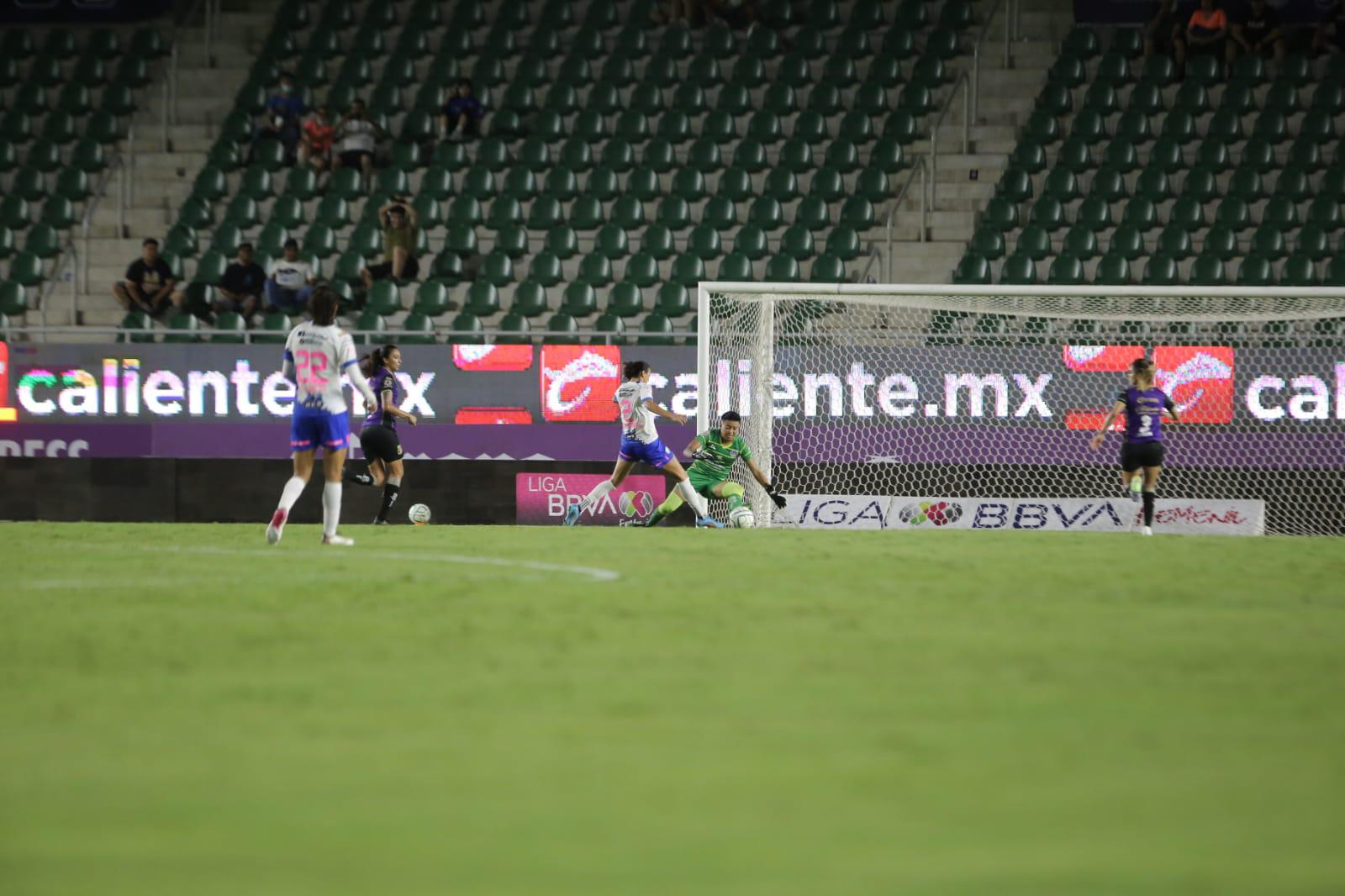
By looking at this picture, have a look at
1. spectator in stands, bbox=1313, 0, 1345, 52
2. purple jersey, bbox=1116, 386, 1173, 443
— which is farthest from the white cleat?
spectator in stands, bbox=1313, 0, 1345, 52

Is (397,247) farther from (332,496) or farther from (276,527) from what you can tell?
(276,527)

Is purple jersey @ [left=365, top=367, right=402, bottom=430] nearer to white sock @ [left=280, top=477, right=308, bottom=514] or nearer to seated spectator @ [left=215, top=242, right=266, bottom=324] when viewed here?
white sock @ [left=280, top=477, right=308, bottom=514]

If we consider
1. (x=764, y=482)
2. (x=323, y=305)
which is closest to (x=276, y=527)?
(x=323, y=305)

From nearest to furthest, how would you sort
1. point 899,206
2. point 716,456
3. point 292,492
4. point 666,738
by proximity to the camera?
point 666,738 → point 292,492 → point 716,456 → point 899,206

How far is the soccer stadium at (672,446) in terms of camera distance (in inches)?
143

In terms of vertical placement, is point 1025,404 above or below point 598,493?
above

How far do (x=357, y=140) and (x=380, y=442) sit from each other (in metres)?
8.82

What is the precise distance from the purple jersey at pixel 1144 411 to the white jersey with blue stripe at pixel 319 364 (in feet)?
25.5

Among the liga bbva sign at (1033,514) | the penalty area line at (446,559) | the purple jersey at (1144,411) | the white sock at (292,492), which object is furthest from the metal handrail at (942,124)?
the penalty area line at (446,559)

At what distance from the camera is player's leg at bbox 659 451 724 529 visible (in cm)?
1608

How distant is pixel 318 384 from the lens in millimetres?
11180

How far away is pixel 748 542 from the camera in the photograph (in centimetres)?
1227

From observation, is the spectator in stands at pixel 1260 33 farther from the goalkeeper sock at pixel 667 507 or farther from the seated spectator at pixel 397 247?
the goalkeeper sock at pixel 667 507

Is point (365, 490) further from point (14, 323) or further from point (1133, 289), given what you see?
point (1133, 289)
